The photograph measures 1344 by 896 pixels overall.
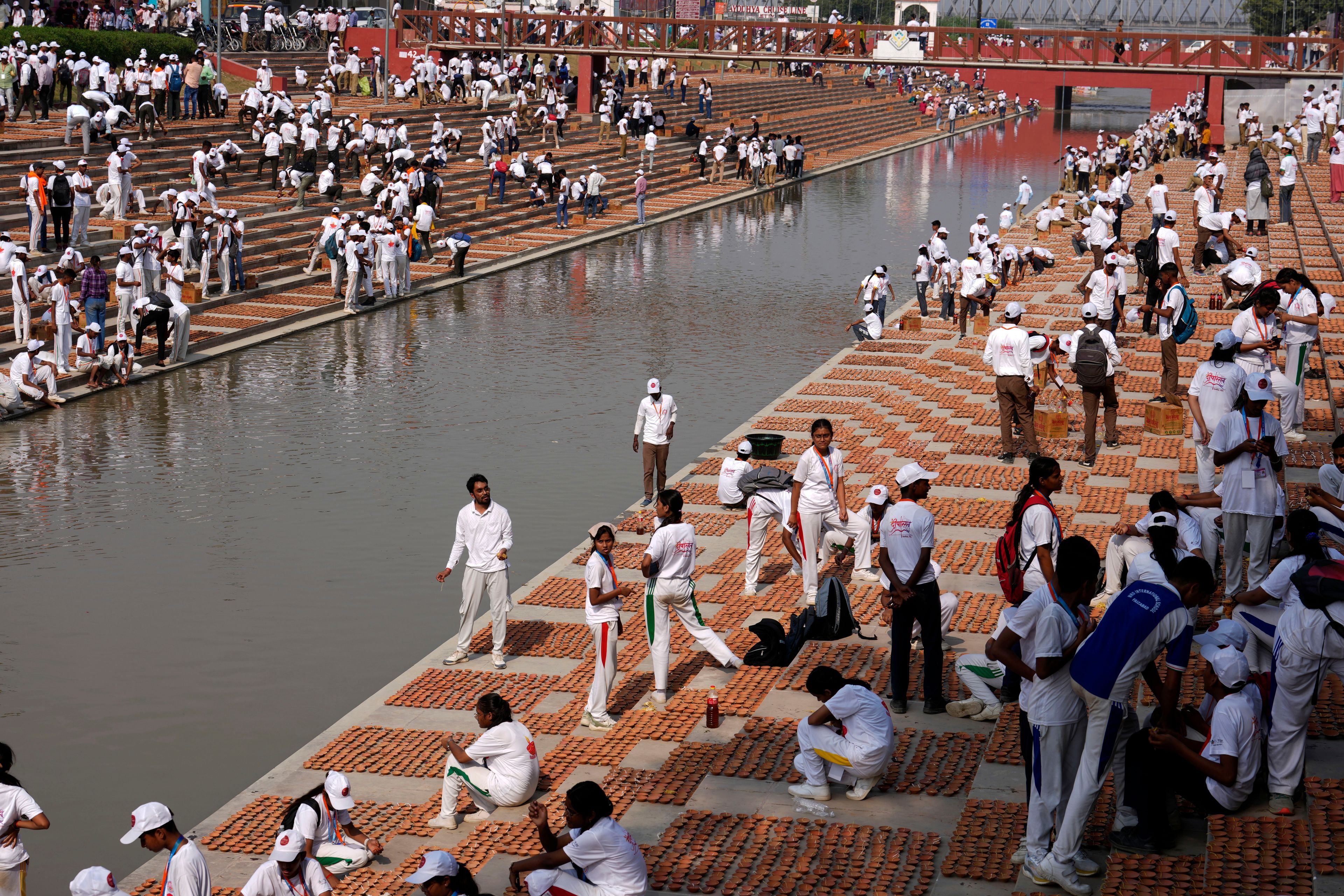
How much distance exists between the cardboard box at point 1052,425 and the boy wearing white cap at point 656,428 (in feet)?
17.0

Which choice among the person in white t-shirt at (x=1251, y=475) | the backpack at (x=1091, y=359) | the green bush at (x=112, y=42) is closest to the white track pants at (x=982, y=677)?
the person in white t-shirt at (x=1251, y=475)

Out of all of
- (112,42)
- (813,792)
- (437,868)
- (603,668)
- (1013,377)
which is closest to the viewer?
(437,868)

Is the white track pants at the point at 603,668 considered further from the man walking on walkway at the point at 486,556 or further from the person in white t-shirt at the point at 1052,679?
the person in white t-shirt at the point at 1052,679

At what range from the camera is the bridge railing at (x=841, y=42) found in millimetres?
49062

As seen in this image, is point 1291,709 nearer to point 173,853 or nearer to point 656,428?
point 173,853

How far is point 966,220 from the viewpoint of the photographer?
44.6 meters

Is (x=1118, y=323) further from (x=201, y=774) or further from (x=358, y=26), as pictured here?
(x=358, y=26)

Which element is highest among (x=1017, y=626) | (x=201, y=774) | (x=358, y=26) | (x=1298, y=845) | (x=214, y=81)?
(x=358, y=26)

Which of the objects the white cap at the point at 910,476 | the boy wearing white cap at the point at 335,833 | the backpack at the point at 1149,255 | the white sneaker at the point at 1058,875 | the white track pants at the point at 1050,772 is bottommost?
the boy wearing white cap at the point at 335,833

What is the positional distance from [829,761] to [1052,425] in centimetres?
1037

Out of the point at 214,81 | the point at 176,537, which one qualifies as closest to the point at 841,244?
the point at 214,81

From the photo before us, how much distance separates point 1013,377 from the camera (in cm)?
1702

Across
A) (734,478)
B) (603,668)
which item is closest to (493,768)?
(603,668)

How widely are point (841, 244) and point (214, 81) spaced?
57.8ft
